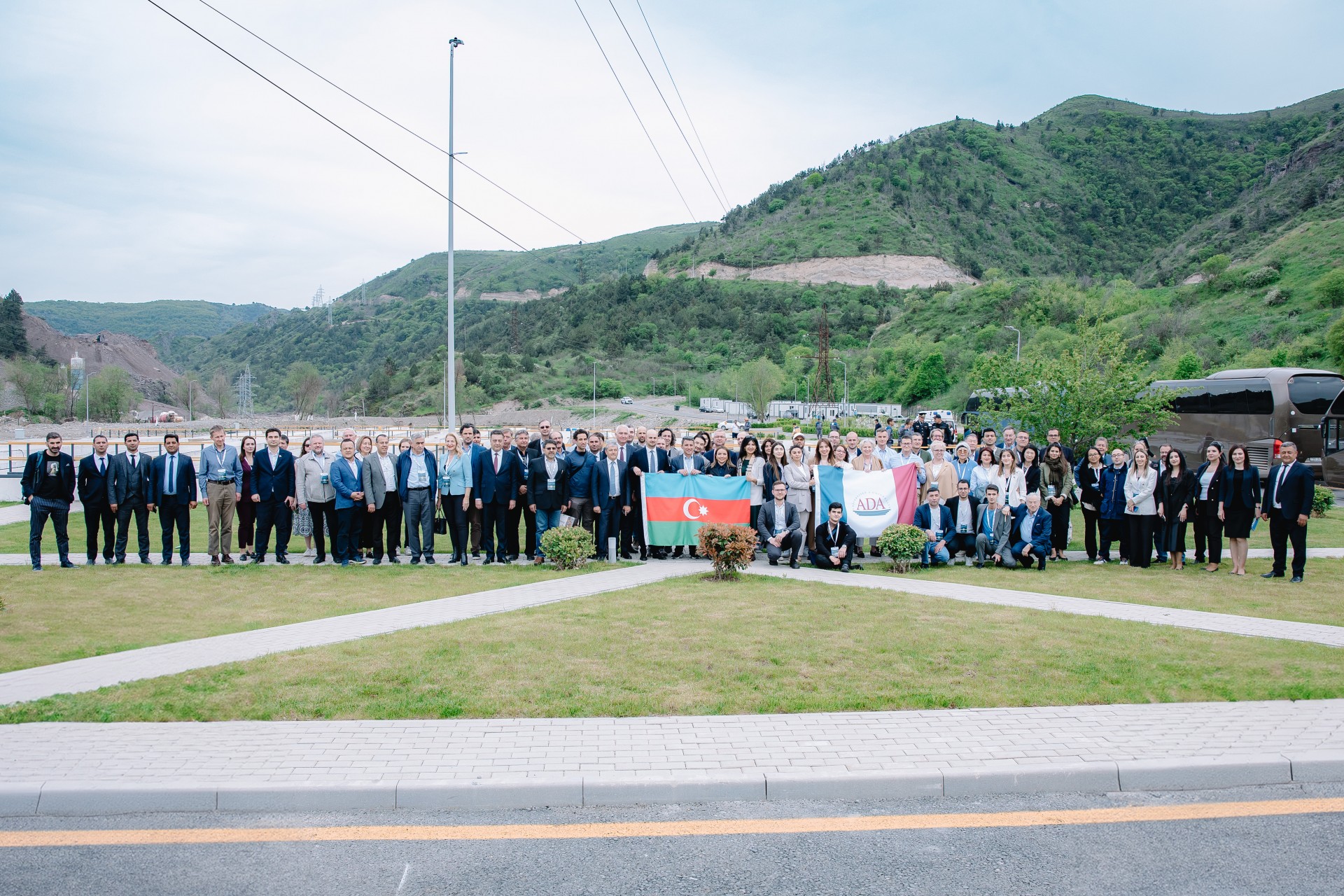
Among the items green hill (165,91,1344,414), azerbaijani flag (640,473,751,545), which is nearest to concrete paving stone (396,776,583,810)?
azerbaijani flag (640,473,751,545)

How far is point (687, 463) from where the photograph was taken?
1491 cm

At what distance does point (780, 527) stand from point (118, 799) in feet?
33.3

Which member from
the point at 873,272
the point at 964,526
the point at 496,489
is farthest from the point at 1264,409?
the point at 873,272

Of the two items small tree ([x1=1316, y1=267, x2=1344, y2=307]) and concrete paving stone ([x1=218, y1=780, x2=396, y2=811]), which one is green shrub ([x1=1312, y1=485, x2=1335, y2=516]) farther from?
small tree ([x1=1316, y1=267, x2=1344, y2=307])

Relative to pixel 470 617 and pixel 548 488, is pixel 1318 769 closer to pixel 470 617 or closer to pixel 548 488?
pixel 470 617

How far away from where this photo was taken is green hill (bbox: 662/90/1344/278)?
153625mm

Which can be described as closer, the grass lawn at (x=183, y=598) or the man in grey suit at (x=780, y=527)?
the grass lawn at (x=183, y=598)

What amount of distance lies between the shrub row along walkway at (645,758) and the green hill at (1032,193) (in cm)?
15193

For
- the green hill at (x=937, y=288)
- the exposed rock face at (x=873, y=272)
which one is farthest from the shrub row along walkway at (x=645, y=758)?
the exposed rock face at (x=873, y=272)

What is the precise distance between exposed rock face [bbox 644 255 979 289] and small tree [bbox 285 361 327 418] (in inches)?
3235

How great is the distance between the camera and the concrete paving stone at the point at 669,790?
524cm

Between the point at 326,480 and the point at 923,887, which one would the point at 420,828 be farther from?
the point at 326,480

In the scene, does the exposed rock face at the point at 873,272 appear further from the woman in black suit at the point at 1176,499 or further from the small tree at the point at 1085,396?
the woman in black suit at the point at 1176,499

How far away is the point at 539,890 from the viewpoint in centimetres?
425
